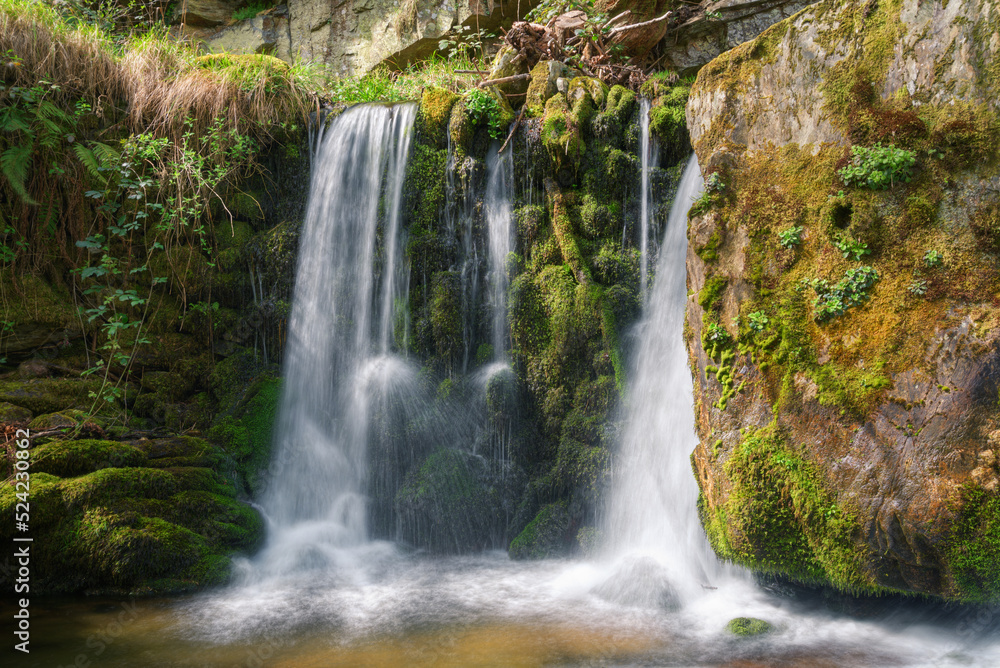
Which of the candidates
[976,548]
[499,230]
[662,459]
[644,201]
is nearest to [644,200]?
[644,201]

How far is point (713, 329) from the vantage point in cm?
432

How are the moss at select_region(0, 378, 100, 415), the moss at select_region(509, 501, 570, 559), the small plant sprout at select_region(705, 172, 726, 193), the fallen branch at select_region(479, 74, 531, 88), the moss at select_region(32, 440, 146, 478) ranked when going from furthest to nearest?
the fallen branch at select_region(479, 74, 531, 88)
the moss at select_region(0, 378, 100, 415)
the moss at select_region(509, 501, 570, 559)
the moss at select_region(32, 440, 146, 478)
the small plant sprout at select_region(705, 172, 726, 193)

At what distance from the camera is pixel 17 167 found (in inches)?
248

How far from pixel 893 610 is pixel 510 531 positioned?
10.5ft

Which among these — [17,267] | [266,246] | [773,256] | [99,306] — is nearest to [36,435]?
[99,306]

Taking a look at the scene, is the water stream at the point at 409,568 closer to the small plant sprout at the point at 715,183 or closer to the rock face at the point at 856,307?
the rock face at the point at 856,307

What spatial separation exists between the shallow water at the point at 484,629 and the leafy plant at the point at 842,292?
1.98 metres

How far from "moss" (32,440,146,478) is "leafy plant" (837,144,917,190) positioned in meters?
6.05

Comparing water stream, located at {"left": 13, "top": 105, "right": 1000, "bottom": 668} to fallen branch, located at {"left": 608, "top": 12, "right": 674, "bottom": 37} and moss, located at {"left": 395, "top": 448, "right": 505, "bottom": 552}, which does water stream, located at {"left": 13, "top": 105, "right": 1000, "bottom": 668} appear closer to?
moss, located at {"left": 395, "top": 448, "right": 505, "bottom": 552}

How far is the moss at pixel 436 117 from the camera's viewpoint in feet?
24.0

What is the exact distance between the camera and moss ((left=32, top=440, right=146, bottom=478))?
17.1ft

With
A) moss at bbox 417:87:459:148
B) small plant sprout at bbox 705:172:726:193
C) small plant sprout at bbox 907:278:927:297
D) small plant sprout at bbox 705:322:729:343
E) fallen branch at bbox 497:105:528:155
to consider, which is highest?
moss at bbox 417:87:459:148

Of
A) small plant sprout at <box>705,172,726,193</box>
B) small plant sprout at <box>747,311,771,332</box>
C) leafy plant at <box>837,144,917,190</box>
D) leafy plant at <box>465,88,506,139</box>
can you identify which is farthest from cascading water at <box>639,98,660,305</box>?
leafy plant at <box>837,144,917,190</box>

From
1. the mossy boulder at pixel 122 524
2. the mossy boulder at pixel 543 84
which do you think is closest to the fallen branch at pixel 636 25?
the mossy boulder at pixel 543 84
